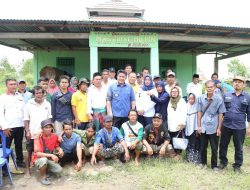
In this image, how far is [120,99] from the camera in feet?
19.1

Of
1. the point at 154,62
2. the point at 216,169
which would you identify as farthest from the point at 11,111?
the point at 154,62

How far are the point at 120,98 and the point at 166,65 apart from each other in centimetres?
781

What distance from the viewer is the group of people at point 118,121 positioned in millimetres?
5152

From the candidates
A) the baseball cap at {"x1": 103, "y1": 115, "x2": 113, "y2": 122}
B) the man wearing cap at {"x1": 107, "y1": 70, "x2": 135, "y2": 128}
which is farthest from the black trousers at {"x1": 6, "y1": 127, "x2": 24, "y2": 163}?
the man wearing cap at {"x1": 107, "y1": 70, "x2": 135, "y2": 128}

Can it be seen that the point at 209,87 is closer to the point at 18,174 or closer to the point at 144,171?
the point at 144,171

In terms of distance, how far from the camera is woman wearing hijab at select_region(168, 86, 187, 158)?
5754 millimetres

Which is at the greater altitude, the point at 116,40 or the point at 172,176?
the point at 116,40

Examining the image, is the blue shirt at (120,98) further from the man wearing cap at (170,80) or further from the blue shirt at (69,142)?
the blue shirt at (69,142)

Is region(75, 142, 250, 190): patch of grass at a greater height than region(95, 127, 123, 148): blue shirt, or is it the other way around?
region(95, 127, 123, 148): blue shirt

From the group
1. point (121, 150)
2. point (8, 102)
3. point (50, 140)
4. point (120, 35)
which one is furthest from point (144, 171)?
point (120, 35)

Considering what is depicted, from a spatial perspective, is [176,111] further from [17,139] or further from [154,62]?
[154,62]

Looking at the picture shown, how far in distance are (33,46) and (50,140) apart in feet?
25.0

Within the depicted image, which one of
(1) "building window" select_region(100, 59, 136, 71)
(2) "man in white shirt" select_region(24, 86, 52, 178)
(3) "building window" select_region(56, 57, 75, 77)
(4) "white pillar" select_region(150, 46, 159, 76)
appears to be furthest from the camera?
(1) "building window" select_region(100, 59, 136, 71)

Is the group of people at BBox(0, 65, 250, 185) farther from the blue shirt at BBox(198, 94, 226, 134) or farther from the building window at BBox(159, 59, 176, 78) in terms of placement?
the building window at BBox(159, 59, 176, 78)
